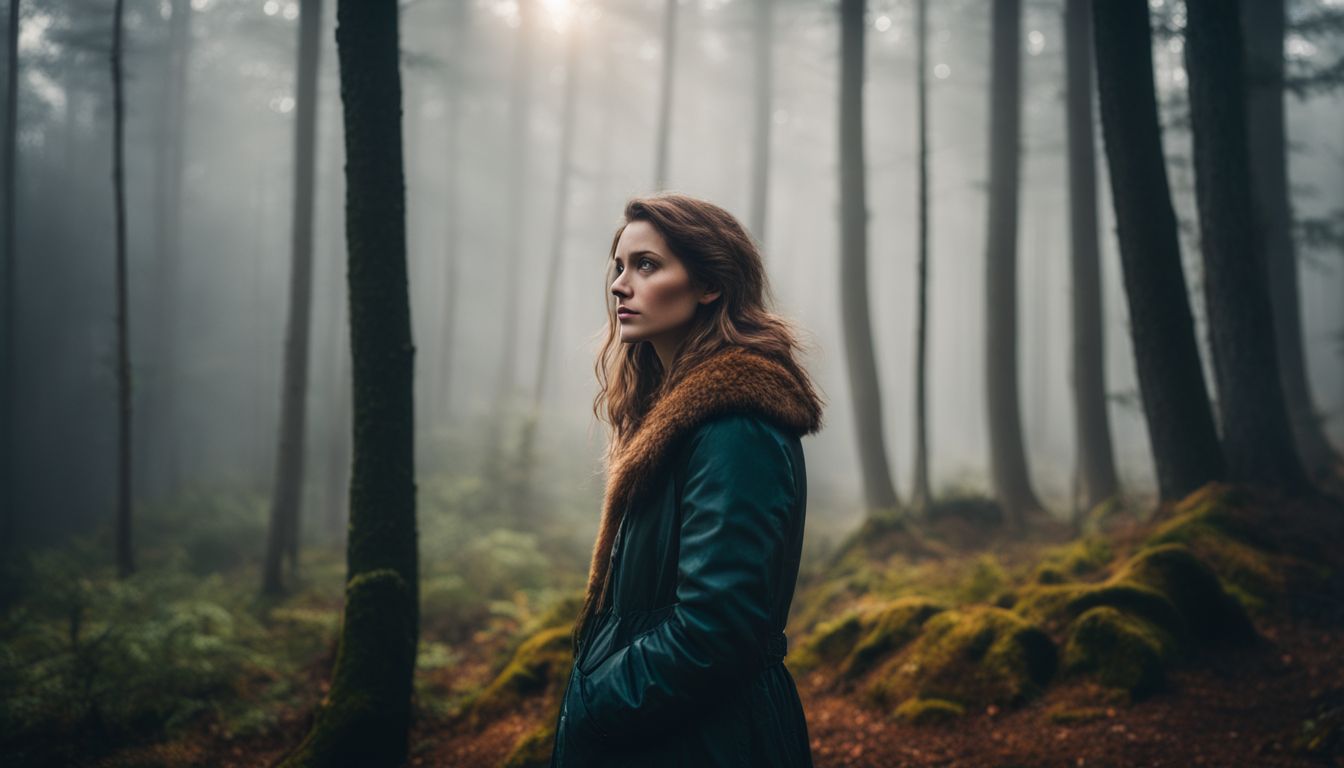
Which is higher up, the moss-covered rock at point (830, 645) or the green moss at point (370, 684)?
the green moss at point (370, 684)

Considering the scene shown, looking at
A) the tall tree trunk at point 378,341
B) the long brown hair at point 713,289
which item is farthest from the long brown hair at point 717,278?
the tall tree trunk at point 378,341

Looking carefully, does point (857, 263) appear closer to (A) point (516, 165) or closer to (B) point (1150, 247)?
(B) point (1150, 247)

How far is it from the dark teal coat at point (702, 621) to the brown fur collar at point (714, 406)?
3 cm

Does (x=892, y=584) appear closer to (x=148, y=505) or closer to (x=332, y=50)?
(x=148, y=505)

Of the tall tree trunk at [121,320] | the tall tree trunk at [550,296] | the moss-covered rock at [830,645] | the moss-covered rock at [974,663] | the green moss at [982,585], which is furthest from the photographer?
the tall tree trunk at [550,296]

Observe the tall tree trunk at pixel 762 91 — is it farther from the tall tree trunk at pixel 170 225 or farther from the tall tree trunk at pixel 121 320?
the tall tree trunk at pixel 170 225

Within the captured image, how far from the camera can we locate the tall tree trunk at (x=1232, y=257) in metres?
7.66

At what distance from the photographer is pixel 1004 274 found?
12695 millimetres

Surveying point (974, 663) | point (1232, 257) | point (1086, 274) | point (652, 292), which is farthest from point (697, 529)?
point (1086, 274)

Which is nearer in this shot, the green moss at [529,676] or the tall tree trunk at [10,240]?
the green moss at [529,676]

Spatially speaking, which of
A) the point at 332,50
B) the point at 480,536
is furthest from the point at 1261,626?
the point at 332,50

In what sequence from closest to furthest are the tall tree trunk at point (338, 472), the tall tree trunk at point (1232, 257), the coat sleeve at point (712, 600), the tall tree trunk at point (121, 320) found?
the coat sleeve at point (712, 600), the tall tree trunk at point (1232, 257), the tall tree trunk at point (121, 320), the tall tree trunk at point (338, 472)

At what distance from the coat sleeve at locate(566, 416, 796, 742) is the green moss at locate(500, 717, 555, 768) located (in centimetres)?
330

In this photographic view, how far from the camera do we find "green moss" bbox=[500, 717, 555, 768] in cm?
484
